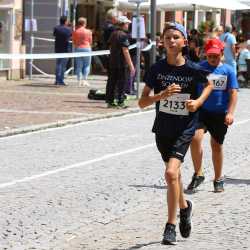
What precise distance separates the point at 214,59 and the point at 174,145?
2.62 meters

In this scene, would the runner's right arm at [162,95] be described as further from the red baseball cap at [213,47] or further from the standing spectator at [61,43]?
the standing spectator at [61,43]

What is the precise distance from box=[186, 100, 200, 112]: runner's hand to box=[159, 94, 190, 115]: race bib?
10 centimetres

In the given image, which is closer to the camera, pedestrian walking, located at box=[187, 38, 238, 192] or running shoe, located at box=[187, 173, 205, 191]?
pedestrian walking, located at box=[187, 38, 238, 192]

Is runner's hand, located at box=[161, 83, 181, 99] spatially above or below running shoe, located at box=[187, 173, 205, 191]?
above

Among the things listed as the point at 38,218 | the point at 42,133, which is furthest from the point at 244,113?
the point at 38,218

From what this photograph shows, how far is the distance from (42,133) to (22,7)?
14.4 metres

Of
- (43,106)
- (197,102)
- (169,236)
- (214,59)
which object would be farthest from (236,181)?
(43,106)

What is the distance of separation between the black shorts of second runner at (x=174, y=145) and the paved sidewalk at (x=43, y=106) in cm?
771

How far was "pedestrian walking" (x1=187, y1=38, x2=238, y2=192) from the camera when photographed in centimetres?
1037

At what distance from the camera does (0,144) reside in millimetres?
14430

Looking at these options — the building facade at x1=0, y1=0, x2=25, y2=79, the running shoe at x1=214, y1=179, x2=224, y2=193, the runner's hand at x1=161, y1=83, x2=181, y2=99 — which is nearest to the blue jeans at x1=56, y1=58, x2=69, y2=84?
the building facade at x1=0, y1=0, x2=25, y2=79

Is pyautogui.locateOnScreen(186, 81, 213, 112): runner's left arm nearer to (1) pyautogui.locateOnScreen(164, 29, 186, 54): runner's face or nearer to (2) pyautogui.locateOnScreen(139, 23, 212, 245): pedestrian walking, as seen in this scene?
(2) pyautogui.locateOnScreen(139, 23, 212, 245): pedestrian walking

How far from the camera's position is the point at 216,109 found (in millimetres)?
10578

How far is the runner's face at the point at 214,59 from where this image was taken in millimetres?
10391
